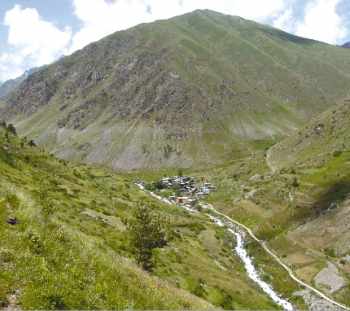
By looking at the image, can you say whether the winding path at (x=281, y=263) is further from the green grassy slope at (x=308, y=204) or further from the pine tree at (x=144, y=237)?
the pine tree at (x=144, y=237)

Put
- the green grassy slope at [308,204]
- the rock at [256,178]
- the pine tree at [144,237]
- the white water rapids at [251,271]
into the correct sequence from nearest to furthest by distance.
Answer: the pine tree at [144,237] < the white water rapids at [251,271] < the green grassy slope at [308,204] < the rock at [256,178]

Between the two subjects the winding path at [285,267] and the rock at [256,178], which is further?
the rock at [256,178]

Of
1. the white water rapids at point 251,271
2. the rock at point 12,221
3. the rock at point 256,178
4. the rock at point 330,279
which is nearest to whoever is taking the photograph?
the rock at point 12,221

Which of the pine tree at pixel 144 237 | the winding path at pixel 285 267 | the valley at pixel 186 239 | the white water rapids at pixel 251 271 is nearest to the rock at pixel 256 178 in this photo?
→ the valley at pixel 186 239

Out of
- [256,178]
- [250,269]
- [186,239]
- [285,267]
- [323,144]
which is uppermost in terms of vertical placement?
[323,144]

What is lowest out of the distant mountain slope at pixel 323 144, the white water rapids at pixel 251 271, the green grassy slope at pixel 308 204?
the white water rapids at pixel 251 271

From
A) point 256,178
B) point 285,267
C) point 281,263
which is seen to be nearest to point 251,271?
point 285,267

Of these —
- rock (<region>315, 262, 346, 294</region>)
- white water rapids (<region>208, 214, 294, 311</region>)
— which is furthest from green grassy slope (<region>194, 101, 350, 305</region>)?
white water rapids (<region>208, 214, 294, 311</region>)

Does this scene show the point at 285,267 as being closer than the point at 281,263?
Yes

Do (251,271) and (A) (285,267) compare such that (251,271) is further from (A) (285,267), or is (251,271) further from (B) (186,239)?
(B) (186,239)

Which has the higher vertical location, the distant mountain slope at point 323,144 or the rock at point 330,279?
the distant mountain slope at point 323,144

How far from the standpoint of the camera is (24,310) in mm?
12305

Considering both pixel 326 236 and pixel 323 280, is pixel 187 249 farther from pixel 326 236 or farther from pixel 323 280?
pixel 326 236

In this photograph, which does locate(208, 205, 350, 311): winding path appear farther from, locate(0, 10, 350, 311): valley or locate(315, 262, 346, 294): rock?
locate(315, 262, 346, 294): rock
